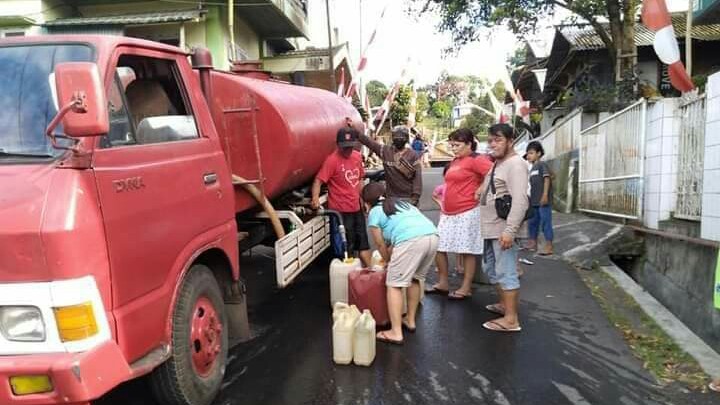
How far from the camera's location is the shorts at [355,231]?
628 centimetres

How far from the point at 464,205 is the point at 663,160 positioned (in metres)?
2.77

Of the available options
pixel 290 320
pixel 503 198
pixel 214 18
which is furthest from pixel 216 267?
pixel 214 18

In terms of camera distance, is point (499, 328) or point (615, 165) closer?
point (499, 328)

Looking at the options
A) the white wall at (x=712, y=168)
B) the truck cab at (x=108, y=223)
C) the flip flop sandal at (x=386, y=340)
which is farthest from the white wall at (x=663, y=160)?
the truck cab at (x=108, y=223)

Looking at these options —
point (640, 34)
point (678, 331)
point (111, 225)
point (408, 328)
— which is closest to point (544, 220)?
point (678, 331)

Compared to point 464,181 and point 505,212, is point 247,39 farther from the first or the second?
point 505,212

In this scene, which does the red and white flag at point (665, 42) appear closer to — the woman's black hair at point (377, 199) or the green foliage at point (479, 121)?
the woman's black hair at point (377, 199)

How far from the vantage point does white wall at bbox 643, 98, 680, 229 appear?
6.68 meters

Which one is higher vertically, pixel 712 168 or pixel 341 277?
pixel 712 168

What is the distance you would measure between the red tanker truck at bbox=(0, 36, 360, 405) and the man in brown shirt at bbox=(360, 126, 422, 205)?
192cm

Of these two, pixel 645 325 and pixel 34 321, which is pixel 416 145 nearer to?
pixel 645 325

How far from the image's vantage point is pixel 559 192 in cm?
1330

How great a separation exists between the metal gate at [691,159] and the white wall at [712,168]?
1.17 ft

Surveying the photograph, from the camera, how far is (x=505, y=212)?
4.84m
